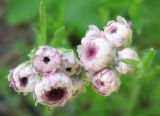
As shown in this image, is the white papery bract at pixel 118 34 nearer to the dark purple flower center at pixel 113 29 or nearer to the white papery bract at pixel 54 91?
the dark purple flower center at pixel 113 29

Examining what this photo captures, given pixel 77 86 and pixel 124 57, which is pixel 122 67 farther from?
pixel 77 86

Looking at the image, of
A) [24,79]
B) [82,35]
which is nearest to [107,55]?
[24,79]

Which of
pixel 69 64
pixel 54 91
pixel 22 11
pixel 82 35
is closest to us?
pixel 54 91

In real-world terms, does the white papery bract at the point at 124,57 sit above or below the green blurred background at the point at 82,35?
below

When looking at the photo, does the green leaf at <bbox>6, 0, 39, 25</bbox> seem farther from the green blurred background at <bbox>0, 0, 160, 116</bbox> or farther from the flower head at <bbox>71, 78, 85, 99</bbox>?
the flower head at <bbox>71, 78, 85, 99</bbox>

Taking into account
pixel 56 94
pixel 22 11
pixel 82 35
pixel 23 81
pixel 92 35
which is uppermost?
pixel 22 11

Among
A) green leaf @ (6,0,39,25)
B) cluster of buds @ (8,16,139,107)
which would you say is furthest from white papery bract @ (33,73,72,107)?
green leaf @ (6,0,39,25)

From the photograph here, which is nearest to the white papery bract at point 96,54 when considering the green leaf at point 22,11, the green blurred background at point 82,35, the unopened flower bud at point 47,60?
the unopened flower bud at point 47,60
